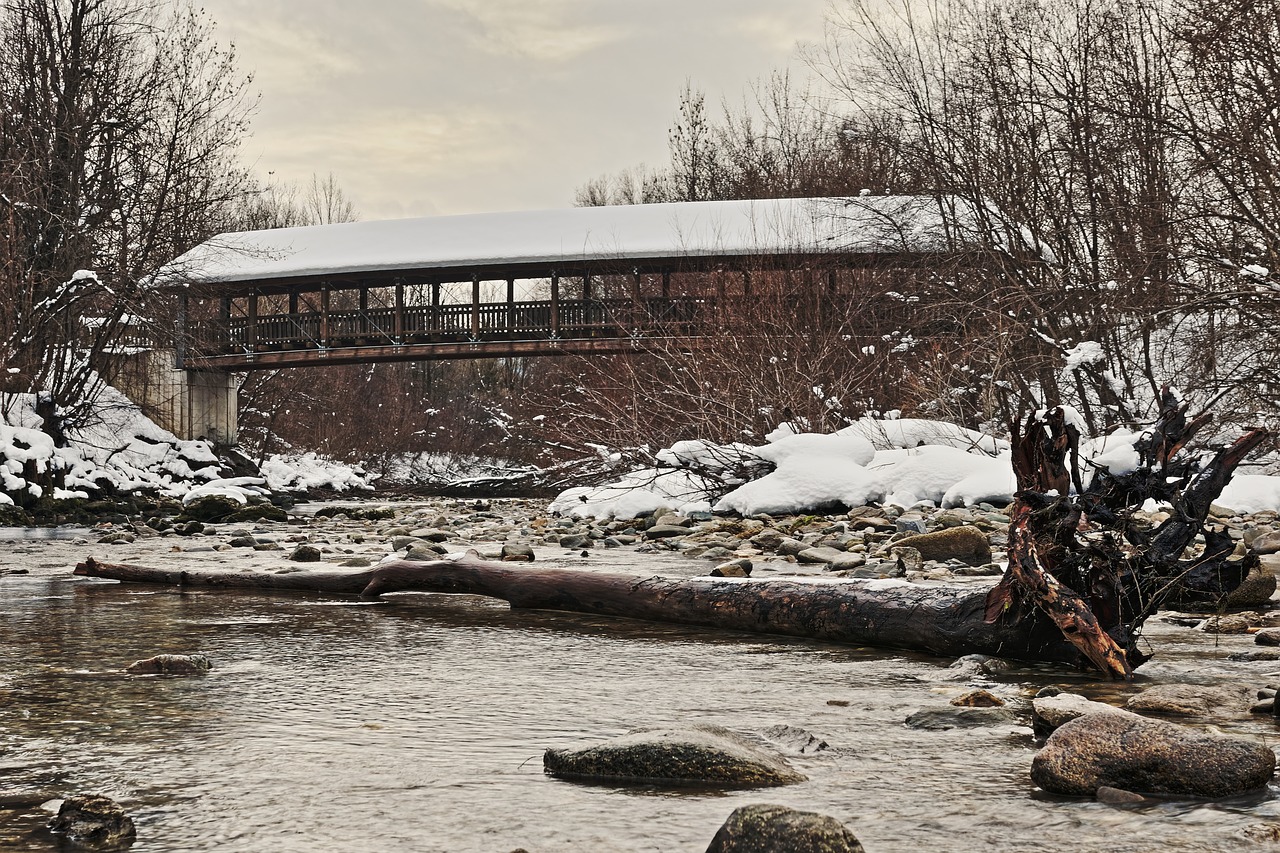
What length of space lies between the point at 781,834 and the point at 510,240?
28.9 m

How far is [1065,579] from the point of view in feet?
12.4

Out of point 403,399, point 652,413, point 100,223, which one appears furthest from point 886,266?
point 403,399

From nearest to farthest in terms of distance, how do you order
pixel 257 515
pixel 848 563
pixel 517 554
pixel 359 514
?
pixel 848 563, pixel 517 554, pixel 257 515, pixel 359 514

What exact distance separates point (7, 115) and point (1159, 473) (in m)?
20.5

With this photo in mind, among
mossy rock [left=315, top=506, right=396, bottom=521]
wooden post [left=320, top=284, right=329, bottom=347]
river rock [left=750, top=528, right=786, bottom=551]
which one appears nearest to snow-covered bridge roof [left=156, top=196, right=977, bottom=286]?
wooden post [left=320, top=284, right=329, bottom=347]

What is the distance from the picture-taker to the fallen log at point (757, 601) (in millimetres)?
4156

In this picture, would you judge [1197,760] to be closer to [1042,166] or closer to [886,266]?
[1042,166]

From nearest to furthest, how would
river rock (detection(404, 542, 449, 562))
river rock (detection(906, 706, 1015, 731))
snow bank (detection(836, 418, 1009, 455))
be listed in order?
1. river rock (detection(906, 706, 1015, 731))
2. river rock (detection(404, 542, 449, 562))
3. snow bank (detection(836, 418, 1009, 455))

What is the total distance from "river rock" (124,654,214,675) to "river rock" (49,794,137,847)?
1761 mm

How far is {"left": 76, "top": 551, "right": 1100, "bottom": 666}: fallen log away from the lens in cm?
416

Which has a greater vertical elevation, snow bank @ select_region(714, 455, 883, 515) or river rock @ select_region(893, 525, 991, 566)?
snow bank @ select_region(714, 455, 883, 515)

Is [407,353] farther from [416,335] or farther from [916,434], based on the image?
[916,434]

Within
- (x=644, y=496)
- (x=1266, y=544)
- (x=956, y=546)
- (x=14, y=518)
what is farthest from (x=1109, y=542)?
(x=14, y=518)

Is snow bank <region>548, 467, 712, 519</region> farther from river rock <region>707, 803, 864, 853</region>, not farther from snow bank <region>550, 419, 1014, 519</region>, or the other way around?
river rock <region>707, 803, 864, 853</region>
